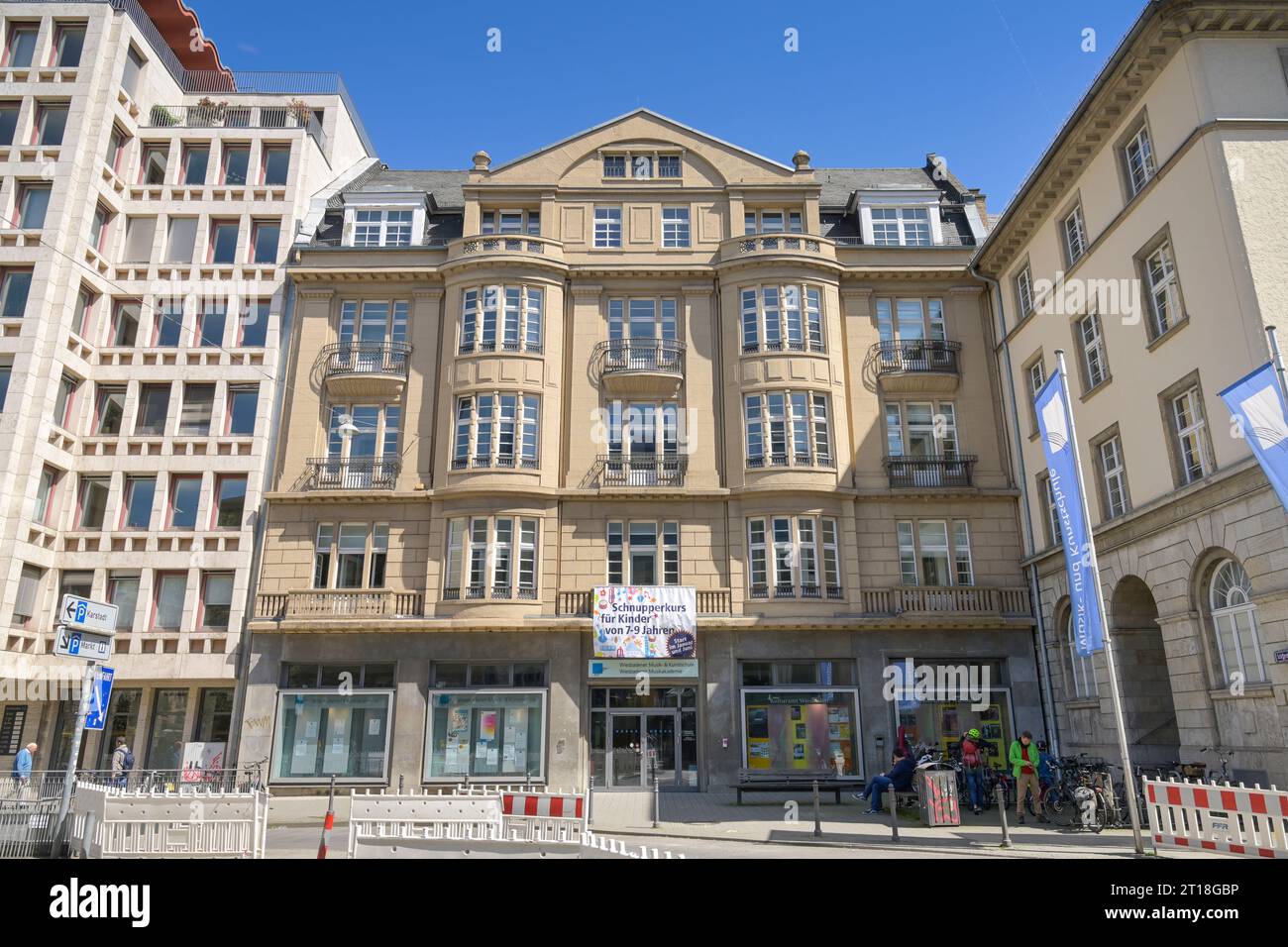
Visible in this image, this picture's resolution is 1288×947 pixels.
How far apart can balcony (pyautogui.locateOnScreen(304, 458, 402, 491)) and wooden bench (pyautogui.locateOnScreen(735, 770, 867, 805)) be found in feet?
46.8

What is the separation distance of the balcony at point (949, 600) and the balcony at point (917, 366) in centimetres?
685

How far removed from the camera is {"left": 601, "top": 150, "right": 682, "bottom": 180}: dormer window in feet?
101

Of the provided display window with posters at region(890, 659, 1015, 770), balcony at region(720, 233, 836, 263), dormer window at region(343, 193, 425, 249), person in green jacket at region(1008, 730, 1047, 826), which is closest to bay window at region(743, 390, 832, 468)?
balcony at region(720, 233, 836, 263)

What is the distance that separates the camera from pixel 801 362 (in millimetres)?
27828

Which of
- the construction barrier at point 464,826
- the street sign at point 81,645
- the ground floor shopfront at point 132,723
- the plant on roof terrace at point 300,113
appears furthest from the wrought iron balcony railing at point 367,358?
the construction barrier at point 464,826

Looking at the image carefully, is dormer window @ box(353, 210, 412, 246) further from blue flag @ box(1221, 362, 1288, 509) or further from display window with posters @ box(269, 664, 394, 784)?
blue flag @ box(1221, 362, 1288, 509)

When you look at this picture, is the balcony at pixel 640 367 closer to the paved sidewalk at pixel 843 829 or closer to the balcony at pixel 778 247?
the balcony at pixel 778 247

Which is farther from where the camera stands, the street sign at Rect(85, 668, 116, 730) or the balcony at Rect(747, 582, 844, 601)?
the balcony at Rect(747, 582, 844, 601)

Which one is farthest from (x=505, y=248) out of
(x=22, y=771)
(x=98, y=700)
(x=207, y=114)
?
(x=22, y=771)

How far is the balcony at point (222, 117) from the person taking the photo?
31688mm

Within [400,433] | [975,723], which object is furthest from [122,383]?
[975,723]

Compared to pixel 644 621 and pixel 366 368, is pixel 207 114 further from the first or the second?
pixel 644 621

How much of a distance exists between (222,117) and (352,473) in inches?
613
